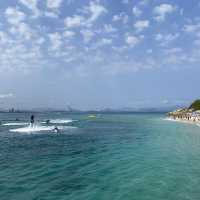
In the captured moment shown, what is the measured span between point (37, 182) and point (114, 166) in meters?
7.12

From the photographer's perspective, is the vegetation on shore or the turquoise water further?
the vegetation on shore

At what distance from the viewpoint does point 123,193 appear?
14141 mm

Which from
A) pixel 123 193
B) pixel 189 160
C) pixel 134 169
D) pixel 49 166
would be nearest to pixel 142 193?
pixel 123 193

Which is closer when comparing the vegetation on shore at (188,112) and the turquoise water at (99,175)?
the turquoise water at (99,175)

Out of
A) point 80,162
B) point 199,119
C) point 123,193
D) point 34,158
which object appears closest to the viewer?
point 123,193

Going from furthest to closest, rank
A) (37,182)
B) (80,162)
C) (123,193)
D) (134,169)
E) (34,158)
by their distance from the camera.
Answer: (34,158) < (80,162) < (134,169) < (37,182) < (123,193)

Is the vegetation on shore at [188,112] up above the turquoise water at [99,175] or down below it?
above

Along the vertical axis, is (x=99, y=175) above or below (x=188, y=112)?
below

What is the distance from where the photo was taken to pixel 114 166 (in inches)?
821

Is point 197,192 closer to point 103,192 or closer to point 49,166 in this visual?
point 103,192

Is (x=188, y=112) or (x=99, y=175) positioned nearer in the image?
(x=99, y=175)

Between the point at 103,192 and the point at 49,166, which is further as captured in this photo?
the point at 49,166

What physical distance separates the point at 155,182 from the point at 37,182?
7.36 meters

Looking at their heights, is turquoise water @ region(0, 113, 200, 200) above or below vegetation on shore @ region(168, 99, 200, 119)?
below
